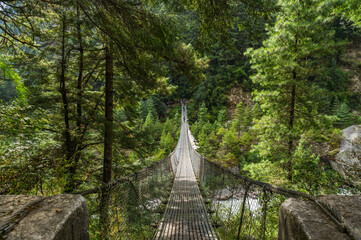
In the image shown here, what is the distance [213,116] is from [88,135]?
19.9 meters

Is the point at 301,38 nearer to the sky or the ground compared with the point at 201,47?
nearer to the sky

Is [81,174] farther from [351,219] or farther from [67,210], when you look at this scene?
[351,219]

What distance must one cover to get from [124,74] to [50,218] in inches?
115

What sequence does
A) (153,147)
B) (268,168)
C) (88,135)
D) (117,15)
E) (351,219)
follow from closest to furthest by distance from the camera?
(351,219)
(117,15)
(88,135)
(153,147)
(268,168)

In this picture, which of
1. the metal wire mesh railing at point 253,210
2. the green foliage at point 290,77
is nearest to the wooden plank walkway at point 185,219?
the metal wire mesh railing at point 253,210

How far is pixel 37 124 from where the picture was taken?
6.90 feet

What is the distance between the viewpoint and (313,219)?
0.65 meters

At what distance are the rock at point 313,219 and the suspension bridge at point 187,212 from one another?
0.10 ft

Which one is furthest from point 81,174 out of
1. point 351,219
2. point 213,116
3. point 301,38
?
point 213,116

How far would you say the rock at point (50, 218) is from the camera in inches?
21.4

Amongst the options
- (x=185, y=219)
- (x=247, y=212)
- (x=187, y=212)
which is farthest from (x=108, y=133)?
(x=247, y=212)

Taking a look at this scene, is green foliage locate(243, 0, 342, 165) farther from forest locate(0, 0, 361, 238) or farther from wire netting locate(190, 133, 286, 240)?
wire netting locate(190, 133, 286, 240)

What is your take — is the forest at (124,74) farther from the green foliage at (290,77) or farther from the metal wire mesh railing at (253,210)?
the metal wire mesh railing at (253,210)

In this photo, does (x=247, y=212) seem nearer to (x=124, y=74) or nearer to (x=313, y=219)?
(x=313, y=219)
